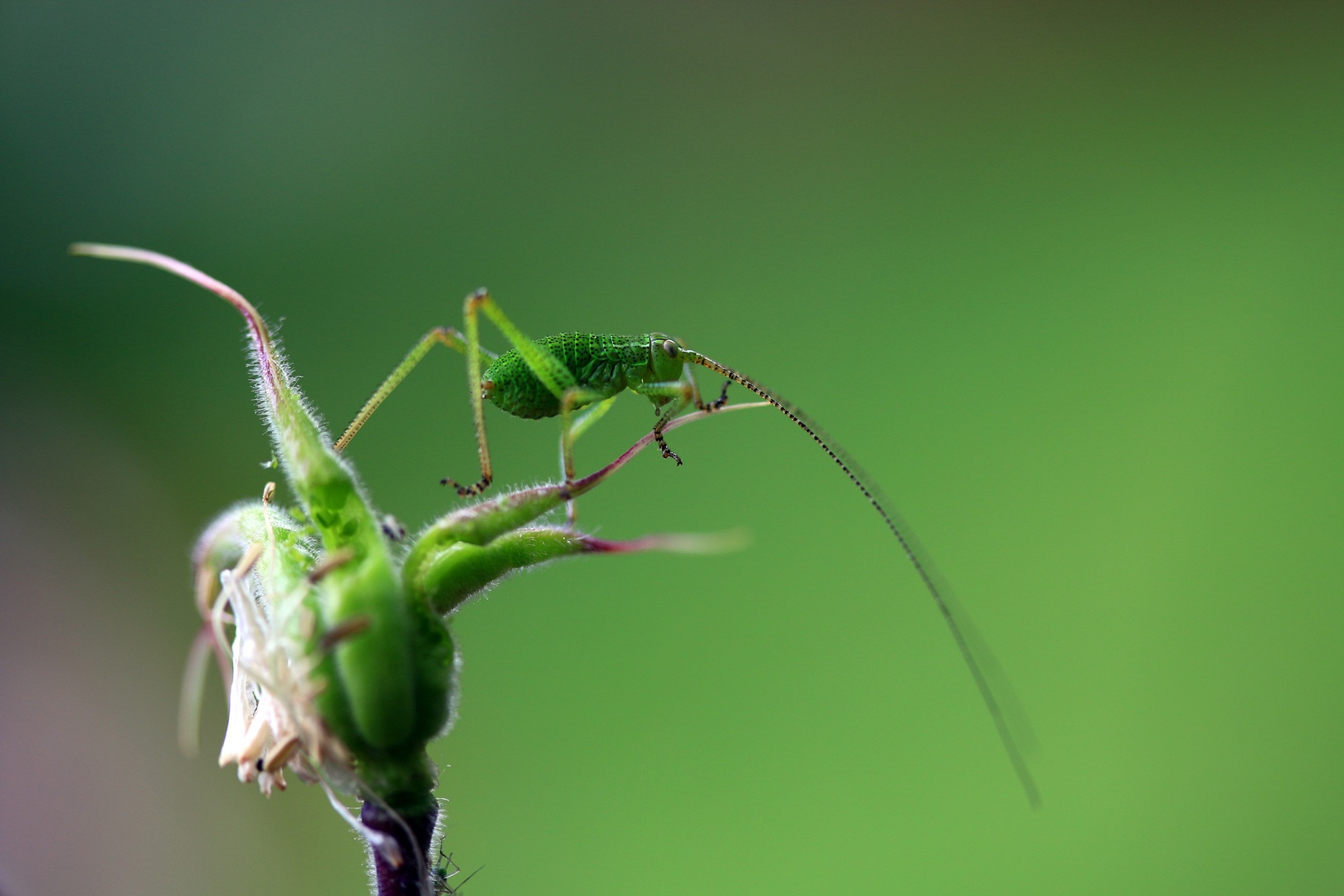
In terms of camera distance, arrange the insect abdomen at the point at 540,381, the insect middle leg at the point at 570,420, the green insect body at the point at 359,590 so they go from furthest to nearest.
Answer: the insect abdomen at the point at 540,381 → the insect middle leg at the point at 570,420 → the green insect body at the point at 359,590

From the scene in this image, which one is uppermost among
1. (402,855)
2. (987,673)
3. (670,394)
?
(670,394)

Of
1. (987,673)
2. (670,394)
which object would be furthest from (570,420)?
(987,673)

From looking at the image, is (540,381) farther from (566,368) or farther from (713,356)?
(713,356)

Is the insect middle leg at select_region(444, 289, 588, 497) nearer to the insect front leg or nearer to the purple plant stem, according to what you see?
the insect front leg

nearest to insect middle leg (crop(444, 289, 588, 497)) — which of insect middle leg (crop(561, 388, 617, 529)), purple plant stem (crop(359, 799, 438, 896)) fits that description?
insect middle leg (crop(561, 388, 617, 529))

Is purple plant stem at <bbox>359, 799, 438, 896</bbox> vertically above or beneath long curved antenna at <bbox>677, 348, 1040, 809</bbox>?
above

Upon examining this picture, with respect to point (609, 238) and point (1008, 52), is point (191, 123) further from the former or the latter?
point (1008, 52)

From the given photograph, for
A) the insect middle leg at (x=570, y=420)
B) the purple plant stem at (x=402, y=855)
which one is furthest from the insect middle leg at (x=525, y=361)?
the purple plant stem at (x=402, y=855)

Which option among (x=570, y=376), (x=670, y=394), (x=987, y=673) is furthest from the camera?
(x=987, y=673)

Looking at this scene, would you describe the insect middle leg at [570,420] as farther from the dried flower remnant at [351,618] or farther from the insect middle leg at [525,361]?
the dried flower remnant at [351,618]
